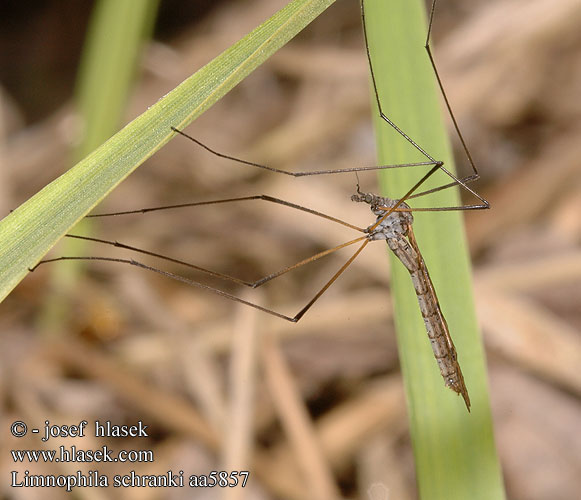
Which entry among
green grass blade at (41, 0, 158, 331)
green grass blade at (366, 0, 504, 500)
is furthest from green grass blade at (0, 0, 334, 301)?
green grass blade at (41, 0, 158, 331)

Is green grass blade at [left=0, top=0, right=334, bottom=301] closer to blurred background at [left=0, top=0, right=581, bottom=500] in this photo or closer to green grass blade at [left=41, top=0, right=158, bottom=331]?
blurred background at [left=0, top=0, right=581, bottom=500]

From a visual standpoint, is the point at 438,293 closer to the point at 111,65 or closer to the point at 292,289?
the point at 111,65

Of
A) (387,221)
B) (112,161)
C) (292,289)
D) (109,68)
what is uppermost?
(109,68)

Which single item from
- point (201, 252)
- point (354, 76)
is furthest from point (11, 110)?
point (354, 76)

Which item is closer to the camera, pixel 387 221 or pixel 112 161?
pixel 112 161

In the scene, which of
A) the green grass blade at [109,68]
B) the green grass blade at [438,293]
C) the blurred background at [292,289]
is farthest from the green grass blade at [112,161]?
the green grass blade at [109,68]

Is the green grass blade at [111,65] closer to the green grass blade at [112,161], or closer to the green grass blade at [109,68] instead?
the green grass blade at [109,68]

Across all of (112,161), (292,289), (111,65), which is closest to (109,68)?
(111,65)

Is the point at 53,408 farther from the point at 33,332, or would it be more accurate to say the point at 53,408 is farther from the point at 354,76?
the point at 354,76
